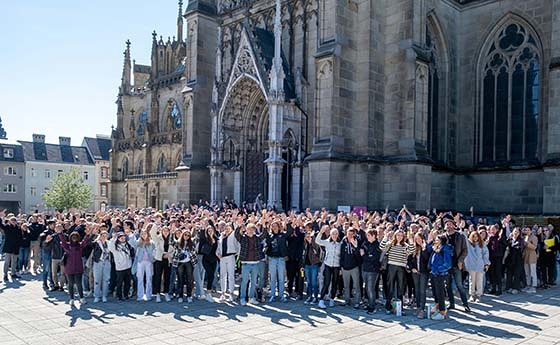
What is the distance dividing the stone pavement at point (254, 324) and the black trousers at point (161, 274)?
62 cm

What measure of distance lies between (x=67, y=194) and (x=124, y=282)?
49.6 meters

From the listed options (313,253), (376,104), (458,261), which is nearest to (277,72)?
(376,104)

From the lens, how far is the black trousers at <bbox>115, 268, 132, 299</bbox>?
38.7ft

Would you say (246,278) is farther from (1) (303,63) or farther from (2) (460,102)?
(2) (460,102)

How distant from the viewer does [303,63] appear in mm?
23188

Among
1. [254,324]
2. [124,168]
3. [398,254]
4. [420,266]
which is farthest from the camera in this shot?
[124,168]

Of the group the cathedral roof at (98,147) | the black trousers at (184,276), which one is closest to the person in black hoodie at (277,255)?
the black trousers at (184,276)

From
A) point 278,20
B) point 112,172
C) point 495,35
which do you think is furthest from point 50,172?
point 495,35

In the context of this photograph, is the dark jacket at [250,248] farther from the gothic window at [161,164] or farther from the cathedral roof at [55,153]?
the cathedral roof at [55,153]

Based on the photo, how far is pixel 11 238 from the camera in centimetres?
1522

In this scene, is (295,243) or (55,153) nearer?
(295,243)

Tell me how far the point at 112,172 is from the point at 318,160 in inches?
1303

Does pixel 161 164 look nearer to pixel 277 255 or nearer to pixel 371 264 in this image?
pixel 277 255

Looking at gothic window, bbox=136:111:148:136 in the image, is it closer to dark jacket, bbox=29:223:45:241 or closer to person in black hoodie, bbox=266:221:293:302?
dark jacket, bbox=29:223:45:241
